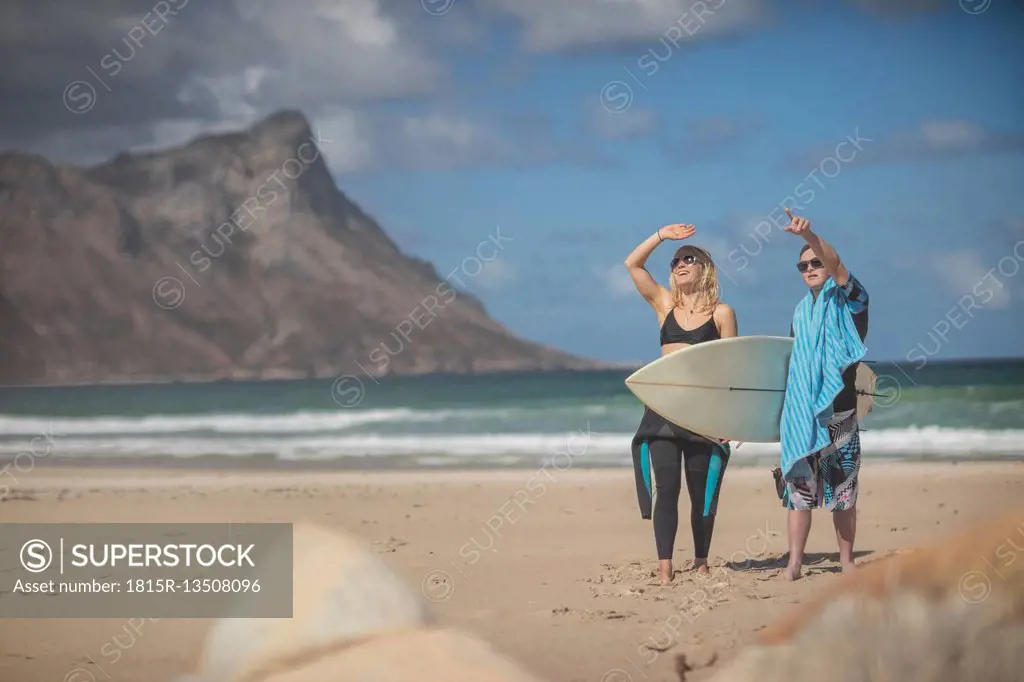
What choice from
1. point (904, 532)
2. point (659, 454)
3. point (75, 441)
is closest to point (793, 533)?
point (659, 454)

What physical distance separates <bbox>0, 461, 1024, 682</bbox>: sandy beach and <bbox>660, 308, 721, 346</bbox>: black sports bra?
3.40 ft

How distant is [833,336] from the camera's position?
3912 millimetres

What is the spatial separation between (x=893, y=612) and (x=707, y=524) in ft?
11.0

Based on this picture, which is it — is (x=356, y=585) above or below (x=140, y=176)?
below

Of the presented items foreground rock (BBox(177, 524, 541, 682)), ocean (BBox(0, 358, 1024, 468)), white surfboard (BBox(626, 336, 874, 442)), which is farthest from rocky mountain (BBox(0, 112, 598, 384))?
foreground rock (BBox(177, 524, 541, 682))

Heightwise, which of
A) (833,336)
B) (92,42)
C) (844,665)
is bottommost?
(844,665)

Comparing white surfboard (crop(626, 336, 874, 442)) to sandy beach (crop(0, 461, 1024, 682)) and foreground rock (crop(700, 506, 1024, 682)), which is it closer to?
sandy beach (crop(0, 461, 1024, 682))

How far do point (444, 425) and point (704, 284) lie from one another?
586 inches

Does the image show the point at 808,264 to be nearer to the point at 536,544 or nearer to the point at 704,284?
the point at 704,284

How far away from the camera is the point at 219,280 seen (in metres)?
58.9

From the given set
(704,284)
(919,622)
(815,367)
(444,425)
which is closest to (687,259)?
(704,284)

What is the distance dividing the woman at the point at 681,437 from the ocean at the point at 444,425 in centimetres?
89

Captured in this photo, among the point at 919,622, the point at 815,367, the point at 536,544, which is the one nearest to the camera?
the point at 919,622

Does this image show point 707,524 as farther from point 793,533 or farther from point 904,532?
point 904,532
